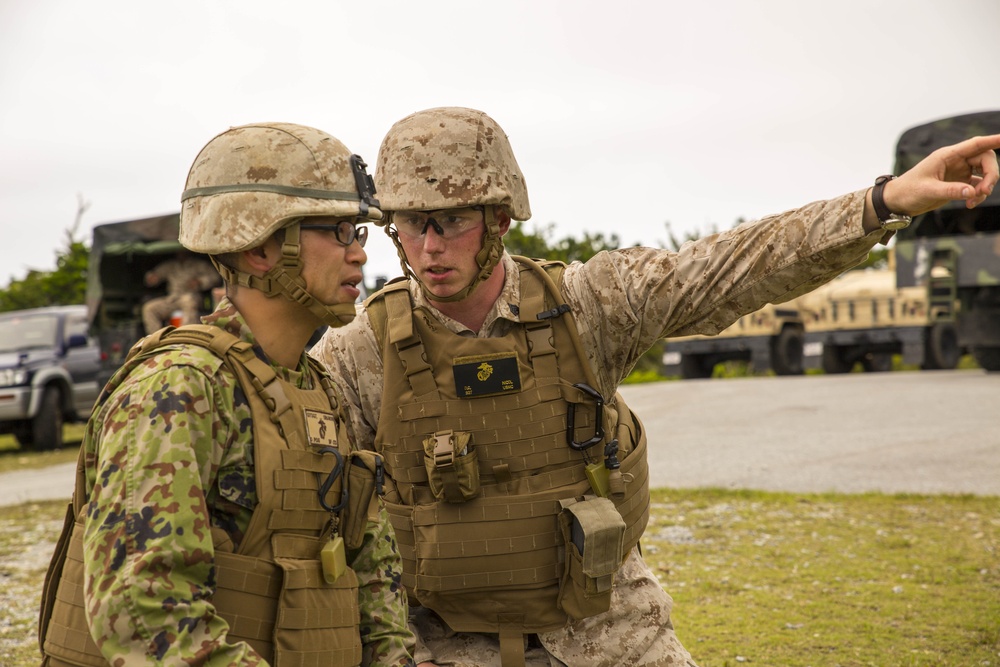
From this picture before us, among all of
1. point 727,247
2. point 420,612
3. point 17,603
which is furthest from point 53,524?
point 727,247

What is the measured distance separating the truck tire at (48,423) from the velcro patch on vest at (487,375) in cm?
1380

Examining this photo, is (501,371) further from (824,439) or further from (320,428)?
(824,439)

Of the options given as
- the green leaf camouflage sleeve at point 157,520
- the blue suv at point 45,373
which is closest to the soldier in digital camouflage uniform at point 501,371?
the green leaf camouflage sleeve at point 157,520

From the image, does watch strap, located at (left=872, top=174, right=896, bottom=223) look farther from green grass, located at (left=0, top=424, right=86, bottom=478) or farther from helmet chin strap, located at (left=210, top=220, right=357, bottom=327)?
green grass, located at (left=0, top=424, right=86, bottom=478)

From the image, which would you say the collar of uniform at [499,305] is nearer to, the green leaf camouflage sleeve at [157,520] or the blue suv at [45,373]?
the green leaf camouflage sleeve at [157,520]

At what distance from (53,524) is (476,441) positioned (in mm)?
7176

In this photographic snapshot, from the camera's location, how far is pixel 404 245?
3.62 metres

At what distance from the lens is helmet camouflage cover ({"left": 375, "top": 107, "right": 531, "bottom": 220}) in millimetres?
3541

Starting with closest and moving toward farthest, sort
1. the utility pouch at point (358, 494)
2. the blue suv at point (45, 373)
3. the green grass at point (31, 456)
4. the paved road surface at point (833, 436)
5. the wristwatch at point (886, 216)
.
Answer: the utility pouch at point (358, 494) → the wristwatch at point (886, 216) → the paved road surface at point (833, 436) → the green grass at point (31, 456) → the blue suv at point (45, 373)

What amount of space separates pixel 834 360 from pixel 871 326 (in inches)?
48.2

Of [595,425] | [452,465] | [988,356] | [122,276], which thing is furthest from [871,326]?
[452,465]

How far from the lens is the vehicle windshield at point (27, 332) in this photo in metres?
16.9

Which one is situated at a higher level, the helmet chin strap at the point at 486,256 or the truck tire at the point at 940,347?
the helmet chin strap at the point at 486,256

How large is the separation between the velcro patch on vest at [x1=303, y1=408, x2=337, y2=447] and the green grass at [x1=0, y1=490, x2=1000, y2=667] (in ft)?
11.1
